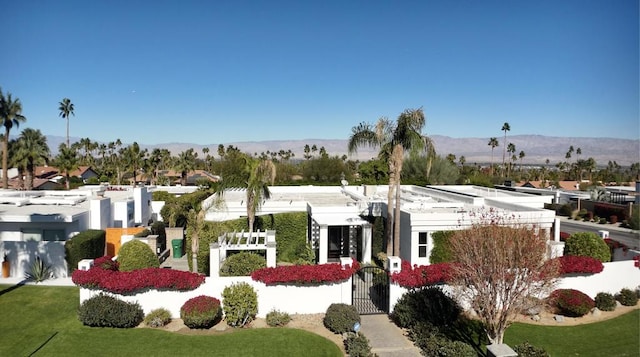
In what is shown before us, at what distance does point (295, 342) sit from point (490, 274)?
20.1ft

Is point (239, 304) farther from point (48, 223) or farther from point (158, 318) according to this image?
point (48, 223)

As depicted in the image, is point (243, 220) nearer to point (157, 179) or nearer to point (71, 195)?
point (71, 195)

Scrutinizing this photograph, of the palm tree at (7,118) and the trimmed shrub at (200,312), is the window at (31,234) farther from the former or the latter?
the palm tree at (7,118)

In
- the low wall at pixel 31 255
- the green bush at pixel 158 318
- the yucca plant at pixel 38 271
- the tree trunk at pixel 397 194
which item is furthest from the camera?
the tree trunk at pixel 397 194

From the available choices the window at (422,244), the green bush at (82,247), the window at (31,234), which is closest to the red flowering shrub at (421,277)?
the window at (422,244)

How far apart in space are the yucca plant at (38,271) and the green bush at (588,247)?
2369 cm

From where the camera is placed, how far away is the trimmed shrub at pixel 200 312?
1341cm

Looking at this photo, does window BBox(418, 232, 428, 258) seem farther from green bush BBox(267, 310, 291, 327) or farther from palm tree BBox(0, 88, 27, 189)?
palm tree BBox(0, 88, 27, 189)

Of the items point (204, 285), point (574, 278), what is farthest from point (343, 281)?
point (574, 278)

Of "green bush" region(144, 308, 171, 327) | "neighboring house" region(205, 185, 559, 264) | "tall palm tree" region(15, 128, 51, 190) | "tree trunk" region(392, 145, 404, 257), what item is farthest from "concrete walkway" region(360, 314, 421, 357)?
"tall palm tree" region(15, 128, 51, 190)

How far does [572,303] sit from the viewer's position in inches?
594

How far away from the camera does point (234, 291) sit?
14.1m

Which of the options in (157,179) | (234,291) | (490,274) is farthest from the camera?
(157,179)

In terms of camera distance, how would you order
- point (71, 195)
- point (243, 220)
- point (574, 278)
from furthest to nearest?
point (71, 195)
point (243, 220)
point (574, 278)
